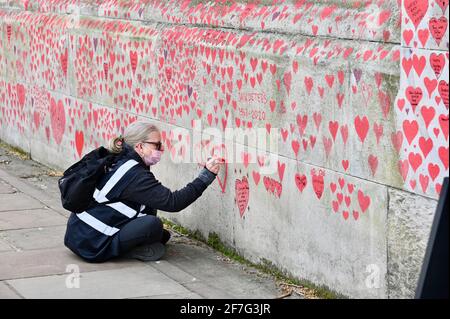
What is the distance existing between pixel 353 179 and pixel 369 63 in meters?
0.71

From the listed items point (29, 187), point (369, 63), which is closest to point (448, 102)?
point (369, 63)

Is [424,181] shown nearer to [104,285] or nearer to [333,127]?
[333,127]

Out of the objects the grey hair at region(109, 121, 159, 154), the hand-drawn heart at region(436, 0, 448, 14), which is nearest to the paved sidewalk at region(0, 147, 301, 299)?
the grey hair at region(109, 121, 159, 154)

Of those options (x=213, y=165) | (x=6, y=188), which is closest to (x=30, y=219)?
(x=6, y=188)

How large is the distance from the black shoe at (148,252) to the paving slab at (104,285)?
0.78 ft

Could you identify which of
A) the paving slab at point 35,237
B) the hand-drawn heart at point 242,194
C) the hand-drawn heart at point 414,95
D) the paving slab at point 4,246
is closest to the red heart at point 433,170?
the hand-drawn heart at point 414,95

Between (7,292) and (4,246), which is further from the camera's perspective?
(4,246)

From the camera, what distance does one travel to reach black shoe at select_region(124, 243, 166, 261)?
7.50 meters

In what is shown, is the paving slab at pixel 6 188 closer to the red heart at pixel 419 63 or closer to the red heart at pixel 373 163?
the red heart at pixel 373 163

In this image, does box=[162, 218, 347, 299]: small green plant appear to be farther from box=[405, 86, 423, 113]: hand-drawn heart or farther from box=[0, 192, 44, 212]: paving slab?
box=[0, 192, 44, 212]: paving slab

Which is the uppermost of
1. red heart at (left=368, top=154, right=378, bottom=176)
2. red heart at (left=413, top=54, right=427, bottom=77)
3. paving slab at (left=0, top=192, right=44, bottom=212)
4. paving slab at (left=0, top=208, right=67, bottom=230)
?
red heart at (left=413, top=54, right=427, bottom=77)

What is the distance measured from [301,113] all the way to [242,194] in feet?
3.16

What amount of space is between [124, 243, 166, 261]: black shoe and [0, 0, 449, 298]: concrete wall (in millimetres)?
530

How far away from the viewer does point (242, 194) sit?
748 centimetres
